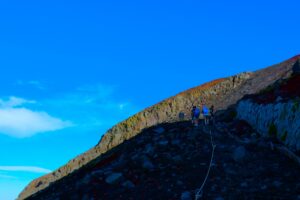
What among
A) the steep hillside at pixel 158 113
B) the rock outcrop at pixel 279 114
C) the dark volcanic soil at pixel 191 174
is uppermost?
the steep hillside at pixel 158 113

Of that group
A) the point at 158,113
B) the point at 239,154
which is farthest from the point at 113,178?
the point at 158,113

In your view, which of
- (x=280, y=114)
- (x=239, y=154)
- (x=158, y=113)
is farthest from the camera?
(x=158, y=113)

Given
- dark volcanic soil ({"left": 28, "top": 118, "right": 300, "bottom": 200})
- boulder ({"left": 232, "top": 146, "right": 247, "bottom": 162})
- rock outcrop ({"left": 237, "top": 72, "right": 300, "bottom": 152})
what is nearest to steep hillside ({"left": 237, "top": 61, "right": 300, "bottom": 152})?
rock outcrop ({"left": 237, "top": 72, "right": 300, "bottom": 152})

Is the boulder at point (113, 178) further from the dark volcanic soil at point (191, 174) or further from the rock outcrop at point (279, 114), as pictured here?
the rock outcrop at point (279, 114)

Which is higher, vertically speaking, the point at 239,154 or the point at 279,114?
the point at 279,114

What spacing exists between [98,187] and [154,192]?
3157 millimetres

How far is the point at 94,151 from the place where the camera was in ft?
235

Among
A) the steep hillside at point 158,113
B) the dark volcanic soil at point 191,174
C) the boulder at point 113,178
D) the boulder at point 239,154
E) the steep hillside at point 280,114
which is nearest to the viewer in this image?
the dark volcanic soil at point 191,174

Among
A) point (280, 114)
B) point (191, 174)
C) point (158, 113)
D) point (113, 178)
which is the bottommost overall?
point (191, 174)

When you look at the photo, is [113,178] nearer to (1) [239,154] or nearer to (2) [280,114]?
(1) [239,154]

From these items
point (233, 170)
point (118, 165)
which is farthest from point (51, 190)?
point (233, 170)

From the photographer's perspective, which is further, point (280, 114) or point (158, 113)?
point (158, 113)

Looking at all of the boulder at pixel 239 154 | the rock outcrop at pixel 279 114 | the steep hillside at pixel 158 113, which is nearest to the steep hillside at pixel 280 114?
the rock outcrop at pixel 279 114

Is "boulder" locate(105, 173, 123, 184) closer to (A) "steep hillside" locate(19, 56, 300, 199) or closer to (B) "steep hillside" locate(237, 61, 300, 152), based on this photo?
(B) "steep hillside" locate(237, 61, 300, 152)
